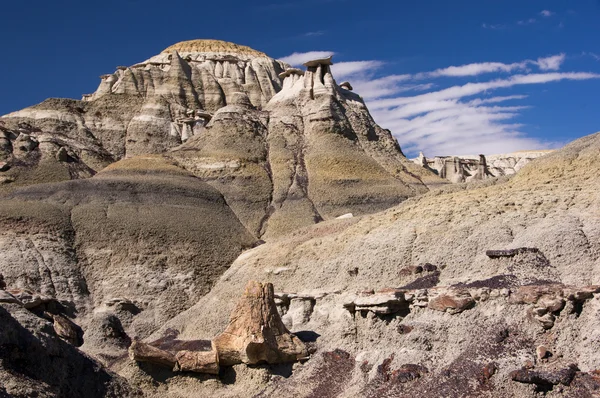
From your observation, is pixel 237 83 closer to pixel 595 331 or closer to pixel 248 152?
pixel 248 152

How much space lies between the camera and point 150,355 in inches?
1174

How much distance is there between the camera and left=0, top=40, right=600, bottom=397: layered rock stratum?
24344 mm

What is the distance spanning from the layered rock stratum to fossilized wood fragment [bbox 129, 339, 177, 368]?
0.23 ft

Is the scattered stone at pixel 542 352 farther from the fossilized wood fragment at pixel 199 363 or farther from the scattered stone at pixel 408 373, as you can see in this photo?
the fossilized wood fragment at pixel 199 363

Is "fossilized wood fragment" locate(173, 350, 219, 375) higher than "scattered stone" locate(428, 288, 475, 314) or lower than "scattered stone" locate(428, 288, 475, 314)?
lower

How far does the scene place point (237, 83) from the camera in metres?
118

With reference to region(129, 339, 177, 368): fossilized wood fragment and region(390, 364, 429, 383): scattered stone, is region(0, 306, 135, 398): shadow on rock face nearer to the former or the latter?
region(129, 339, 177, 368): fossilized wood fragment

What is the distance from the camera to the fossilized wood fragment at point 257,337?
29.7 m

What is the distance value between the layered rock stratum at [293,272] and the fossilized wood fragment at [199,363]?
0.25ft

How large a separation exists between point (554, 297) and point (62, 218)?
41439mm

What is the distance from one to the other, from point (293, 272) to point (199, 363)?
10.8 metres

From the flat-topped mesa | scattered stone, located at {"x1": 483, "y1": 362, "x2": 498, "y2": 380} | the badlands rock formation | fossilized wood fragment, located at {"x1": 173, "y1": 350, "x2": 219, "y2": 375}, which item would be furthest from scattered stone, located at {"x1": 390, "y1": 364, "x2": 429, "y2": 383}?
the flat-topped mesa

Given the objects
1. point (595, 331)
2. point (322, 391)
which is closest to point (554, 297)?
point (595, 331)

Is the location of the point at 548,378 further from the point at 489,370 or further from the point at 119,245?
the point at 119,245
